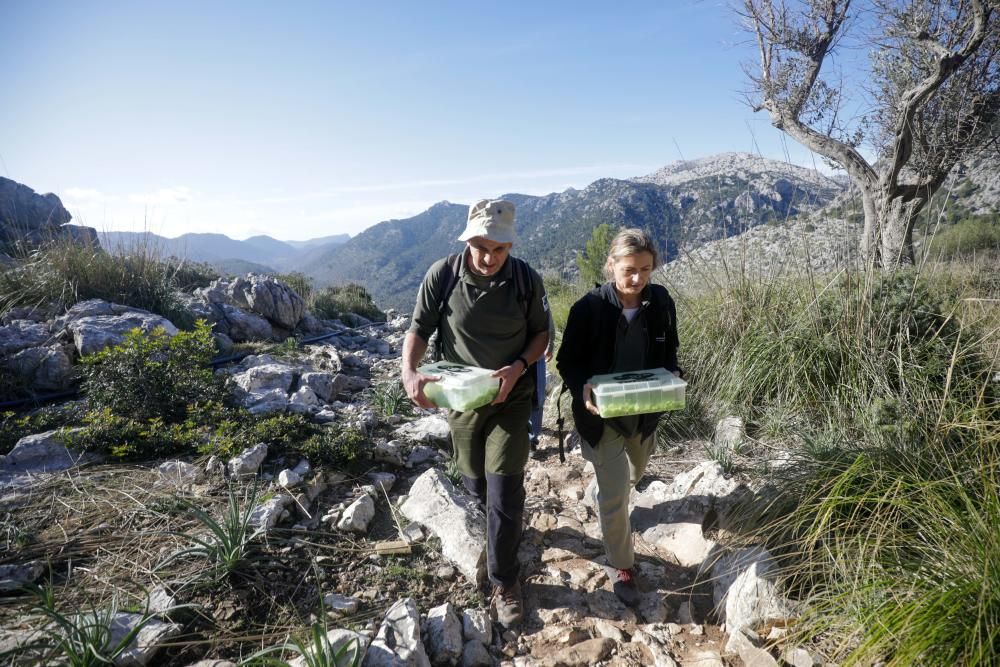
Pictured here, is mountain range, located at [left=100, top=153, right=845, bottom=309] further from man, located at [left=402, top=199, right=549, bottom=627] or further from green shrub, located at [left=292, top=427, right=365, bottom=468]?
green shrub, located at [left=292, top=427, right=365, bottom=468]

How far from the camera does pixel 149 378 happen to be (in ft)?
13.0

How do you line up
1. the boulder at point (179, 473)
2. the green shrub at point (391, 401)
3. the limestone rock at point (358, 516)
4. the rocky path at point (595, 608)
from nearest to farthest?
the rocky path at point (595, 608), the limestone rock at point (358, 516), the boulder at point (179, 473), the green shrub at point (391, 401)

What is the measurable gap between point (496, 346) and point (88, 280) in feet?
26.5

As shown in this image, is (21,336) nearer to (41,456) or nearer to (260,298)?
(41,456)

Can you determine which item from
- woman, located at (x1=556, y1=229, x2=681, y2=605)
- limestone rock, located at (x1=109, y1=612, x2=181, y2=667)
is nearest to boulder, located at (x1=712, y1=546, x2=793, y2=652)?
woman, located at (x1=556, y1=229, x2=681, y2=605)

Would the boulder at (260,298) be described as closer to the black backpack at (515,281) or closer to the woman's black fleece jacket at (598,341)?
the black backpack at (515,281)

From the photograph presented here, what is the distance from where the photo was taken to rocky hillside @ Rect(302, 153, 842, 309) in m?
4.92

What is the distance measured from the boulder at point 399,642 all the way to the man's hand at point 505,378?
1008mm

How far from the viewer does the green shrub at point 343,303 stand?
1284cm

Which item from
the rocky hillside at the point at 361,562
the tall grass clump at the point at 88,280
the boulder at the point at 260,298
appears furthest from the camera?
the boulder at the point at 260,298

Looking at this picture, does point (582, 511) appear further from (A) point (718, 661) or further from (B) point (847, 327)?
(B) point (847, 327)

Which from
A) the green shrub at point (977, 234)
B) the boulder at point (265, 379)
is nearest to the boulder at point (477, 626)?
the boulder at point (265, 379)

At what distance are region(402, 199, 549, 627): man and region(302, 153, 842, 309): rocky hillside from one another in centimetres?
21

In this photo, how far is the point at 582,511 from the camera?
10.7 ft
